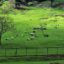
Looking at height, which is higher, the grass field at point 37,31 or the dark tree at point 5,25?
the dark tree at point 5,25

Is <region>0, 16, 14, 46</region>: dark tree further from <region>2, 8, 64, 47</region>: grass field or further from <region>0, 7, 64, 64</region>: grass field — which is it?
<region>2, 8, 64, 47</region>: grass field

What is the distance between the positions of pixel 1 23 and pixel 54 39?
49.8ft

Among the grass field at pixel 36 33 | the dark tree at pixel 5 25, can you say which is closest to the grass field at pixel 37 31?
A: the grass field at pixel 36 33

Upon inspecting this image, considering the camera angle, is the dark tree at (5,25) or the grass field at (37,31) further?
the grass field at (37,31)

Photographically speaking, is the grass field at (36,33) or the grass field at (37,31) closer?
the grass field at (36,33)

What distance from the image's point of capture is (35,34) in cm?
9694

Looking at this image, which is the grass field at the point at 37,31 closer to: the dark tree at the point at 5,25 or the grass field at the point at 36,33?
the grass field at the point at 36,33

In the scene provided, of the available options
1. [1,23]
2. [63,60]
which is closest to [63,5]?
[1,23]

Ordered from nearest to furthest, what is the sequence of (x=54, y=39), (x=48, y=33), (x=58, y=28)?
1. (x=54, y=39)
2. (x=48, y=33)
3. (x=58, y=28)

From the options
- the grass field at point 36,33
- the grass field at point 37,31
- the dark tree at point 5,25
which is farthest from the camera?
the grass field at point 37,31

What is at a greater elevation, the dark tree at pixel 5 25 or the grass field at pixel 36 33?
the dark tree at pixel 5 25

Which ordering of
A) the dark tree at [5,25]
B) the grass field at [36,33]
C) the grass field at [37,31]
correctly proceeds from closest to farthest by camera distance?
1. the dark tree at [5,25]
2. the grass field at [36,33]
3. the grass field at [37,31]

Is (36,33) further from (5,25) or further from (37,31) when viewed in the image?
(5,25)

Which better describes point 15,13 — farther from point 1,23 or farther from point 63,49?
point 63,49
